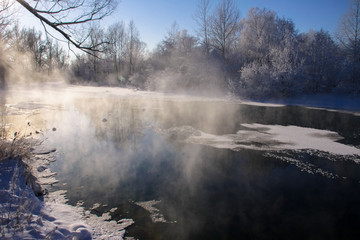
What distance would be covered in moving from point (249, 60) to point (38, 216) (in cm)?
3222

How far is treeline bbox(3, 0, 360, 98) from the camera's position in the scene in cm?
2444

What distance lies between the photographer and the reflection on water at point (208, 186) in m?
3.98

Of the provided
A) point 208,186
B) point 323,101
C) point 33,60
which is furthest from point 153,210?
point 33,60

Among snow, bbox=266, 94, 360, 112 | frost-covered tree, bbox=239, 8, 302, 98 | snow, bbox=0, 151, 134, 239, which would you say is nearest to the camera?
snow, bbox=0, 151, 134, 239

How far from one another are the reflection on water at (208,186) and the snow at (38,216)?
269mm

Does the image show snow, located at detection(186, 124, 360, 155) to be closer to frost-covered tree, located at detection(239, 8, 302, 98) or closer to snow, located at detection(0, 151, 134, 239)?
snow, located at detection(0, 151, 134, 239)

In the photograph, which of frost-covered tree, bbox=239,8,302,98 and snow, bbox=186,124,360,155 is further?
frost-covered tree, bbox=239,8,302,98

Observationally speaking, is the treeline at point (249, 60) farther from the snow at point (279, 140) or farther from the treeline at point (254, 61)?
the snow at point (279, 140)

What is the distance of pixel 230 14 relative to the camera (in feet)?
102

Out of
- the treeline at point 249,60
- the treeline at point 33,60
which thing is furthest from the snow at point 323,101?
the treeline at point 33,60

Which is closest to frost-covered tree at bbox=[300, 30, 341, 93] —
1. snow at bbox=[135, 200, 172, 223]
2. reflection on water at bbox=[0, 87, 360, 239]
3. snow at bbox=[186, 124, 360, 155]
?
snow at bbox=[186, 124, 360, 155]

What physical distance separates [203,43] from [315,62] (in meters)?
14.1

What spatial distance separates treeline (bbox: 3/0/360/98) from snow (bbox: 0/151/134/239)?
1616 centimetres

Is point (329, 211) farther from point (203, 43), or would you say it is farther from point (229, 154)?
point (203, 43)
